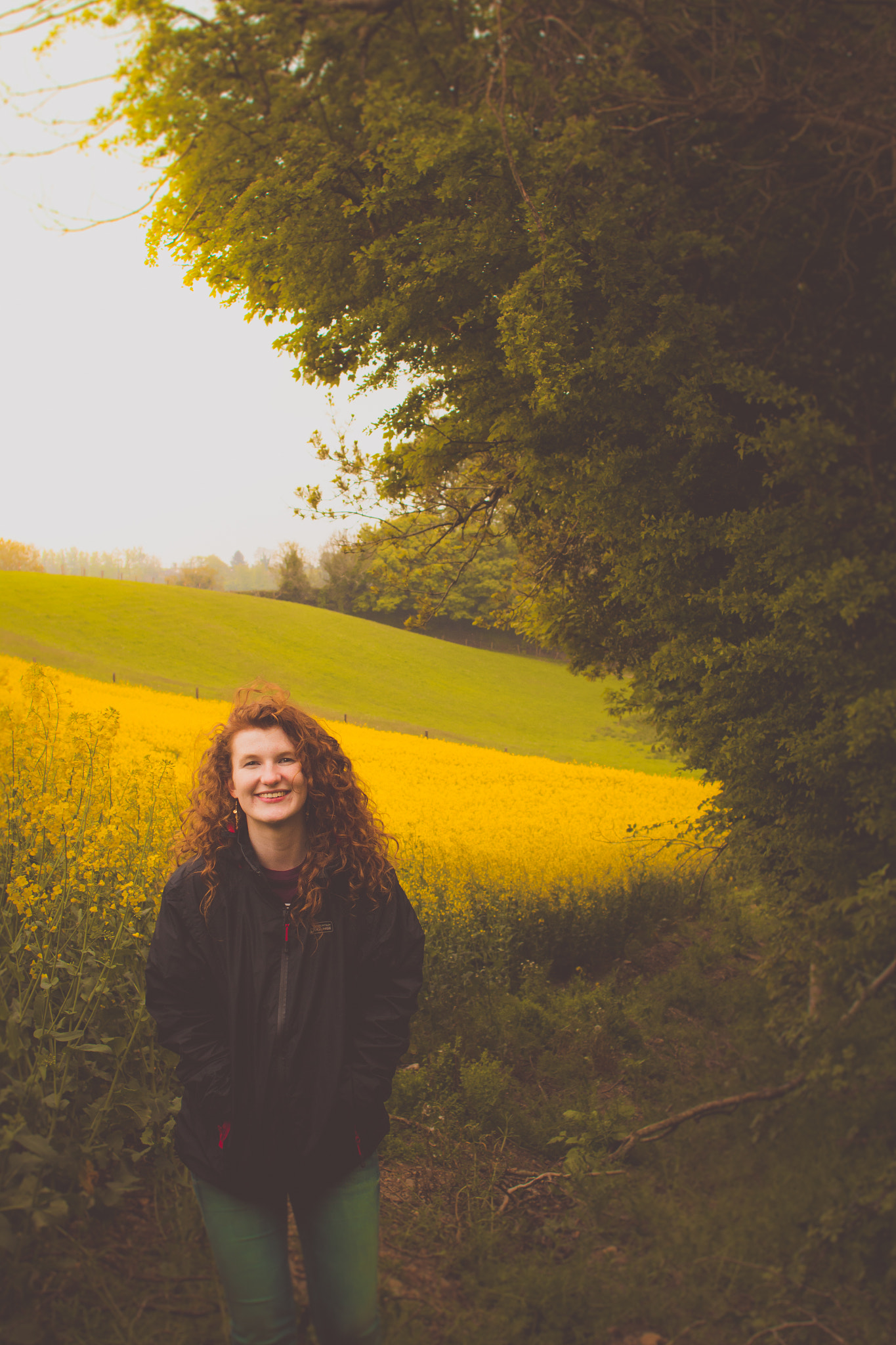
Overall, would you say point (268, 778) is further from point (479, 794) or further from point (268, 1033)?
point (479, 794)

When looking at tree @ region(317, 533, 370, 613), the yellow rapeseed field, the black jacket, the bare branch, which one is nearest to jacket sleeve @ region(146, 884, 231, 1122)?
the black jacket

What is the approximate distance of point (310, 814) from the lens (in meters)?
2.92

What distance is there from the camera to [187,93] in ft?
10.5

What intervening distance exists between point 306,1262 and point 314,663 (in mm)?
36141

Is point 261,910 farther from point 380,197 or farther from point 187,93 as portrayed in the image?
point 380,197

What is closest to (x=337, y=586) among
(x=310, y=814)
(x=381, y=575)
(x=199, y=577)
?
(x=199, y=577)

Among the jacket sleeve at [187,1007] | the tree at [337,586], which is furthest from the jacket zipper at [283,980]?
the tree at [337,586]

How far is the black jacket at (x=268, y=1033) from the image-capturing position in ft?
7.93

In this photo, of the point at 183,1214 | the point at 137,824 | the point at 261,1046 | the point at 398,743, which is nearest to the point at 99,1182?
the point at 183,1214

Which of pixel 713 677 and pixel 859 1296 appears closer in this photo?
pixel 859 1296

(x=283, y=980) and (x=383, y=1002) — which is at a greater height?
(x=283, y=980)

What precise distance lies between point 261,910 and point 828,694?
301 centimetres

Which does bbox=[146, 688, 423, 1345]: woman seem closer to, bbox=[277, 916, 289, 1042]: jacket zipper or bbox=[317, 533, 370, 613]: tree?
bbox=[277, 916, 289, 1042]: jacket zipper

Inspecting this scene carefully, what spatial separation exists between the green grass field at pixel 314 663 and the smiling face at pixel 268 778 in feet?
71.6
